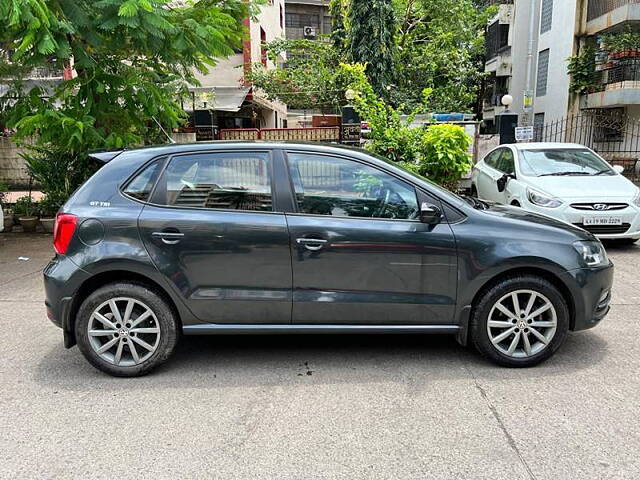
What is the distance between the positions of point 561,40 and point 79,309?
23.2 meters

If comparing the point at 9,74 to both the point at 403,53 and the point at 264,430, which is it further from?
the point at 403,53

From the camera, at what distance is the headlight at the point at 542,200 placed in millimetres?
7662

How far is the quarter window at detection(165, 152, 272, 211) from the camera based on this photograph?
388 centimetres

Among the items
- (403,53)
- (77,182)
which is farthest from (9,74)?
(403,53)

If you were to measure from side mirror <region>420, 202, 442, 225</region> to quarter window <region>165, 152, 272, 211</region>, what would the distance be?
1139 millimetres

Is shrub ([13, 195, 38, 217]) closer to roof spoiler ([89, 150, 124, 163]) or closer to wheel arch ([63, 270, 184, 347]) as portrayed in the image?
roof spoiler ([89, 150, 124, 163])

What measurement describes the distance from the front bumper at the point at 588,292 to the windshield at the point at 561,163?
495cm

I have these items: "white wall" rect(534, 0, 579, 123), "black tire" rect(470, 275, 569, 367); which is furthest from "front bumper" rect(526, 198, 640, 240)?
"white wall" rect(534, 0, 579, 123)

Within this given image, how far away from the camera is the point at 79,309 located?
3.84 m

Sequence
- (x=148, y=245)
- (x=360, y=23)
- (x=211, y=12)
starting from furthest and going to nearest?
(x=360, y=23) → (x=211, y=12) → (x=148, y=245)

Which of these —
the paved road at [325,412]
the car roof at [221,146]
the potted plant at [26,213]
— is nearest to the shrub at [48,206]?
the potted plant at [26,213]

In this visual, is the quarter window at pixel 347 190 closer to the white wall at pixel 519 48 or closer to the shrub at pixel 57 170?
the shrub at pixel 57 170

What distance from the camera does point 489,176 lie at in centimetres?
984

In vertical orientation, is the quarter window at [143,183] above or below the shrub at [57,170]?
A: above
